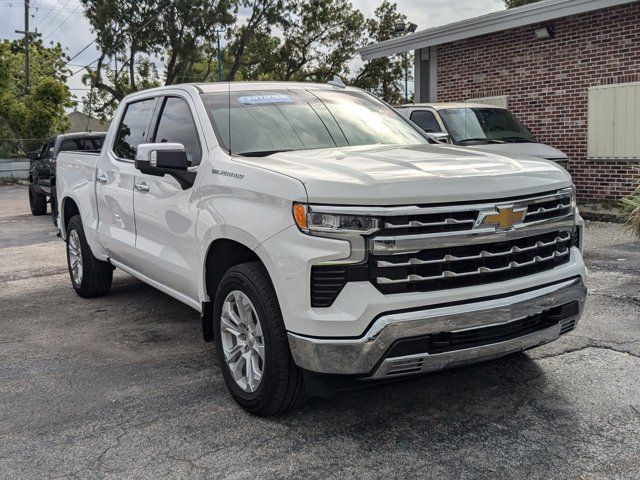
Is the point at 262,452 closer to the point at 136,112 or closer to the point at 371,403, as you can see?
the point at 371,403

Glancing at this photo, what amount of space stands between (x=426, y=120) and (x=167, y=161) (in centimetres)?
740

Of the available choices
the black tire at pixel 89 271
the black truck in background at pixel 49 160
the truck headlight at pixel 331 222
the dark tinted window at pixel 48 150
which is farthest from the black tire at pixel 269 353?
the dark tinted window at pixel 48 150

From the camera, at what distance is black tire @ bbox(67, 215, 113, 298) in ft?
21.5

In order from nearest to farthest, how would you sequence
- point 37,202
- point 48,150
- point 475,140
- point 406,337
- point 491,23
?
1. point 406,337
2. point 475,140
3. point 491,23
4. point 48,150
5. point 37,202

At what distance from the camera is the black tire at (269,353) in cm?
341

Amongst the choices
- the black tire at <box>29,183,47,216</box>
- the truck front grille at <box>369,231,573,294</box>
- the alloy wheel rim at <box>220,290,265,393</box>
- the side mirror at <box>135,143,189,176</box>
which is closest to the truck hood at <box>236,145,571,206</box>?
the truck front grille at <box>369,231,573,294</box>

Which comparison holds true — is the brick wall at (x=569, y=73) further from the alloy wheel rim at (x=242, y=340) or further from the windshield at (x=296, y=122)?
the alloy wheel rim at (x=242, y=340)

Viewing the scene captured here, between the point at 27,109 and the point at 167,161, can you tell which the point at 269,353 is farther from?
the point at 27,109

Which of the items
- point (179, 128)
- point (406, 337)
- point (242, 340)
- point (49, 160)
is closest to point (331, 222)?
point (406, 337)

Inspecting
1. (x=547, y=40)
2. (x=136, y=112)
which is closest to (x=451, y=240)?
(x=136, y=112)

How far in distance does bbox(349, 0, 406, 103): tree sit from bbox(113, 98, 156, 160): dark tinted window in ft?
109

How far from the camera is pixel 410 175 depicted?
11.0ft

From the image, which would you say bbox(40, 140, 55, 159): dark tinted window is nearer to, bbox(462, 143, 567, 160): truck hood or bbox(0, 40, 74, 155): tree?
bbox(462, 143, 567, 160): truck hood

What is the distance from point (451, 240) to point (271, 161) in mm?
1168
